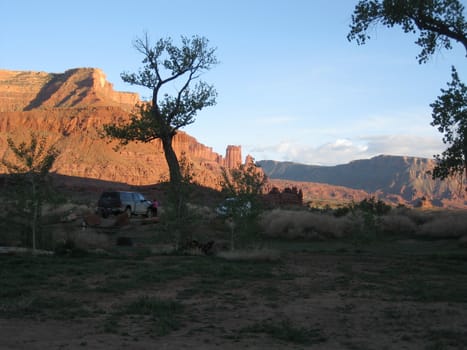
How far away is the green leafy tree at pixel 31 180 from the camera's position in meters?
17.1

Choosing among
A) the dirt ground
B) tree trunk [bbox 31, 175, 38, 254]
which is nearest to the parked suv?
tree trunk [bbox 31, 175, 38, 254]

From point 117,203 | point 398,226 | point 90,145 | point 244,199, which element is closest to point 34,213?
point 244,199

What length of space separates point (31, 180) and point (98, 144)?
96285mm

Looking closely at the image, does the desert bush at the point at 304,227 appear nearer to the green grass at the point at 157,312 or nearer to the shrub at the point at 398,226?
the shrub at the point at 398,226

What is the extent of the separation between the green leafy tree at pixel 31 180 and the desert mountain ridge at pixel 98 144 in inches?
1211

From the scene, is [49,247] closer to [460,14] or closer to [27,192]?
[27,192]

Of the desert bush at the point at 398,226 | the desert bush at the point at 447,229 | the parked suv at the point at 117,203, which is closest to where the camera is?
the desert bush at the point at 447,229

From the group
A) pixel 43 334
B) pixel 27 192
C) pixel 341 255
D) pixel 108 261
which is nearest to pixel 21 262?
pixel 108 261

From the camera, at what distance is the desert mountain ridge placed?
343 feet

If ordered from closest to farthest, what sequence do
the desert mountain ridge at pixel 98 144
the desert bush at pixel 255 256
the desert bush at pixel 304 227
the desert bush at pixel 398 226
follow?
the desert bush at pixel 255 256 < the desert bush at pixel 304 227 < the desert bush at pixel 398 226 < the desert mountain ridge at pixel 98 144

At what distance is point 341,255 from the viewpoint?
20.0m

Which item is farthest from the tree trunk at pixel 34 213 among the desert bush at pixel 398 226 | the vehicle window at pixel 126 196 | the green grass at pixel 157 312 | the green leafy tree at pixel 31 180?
the desert bush at pixel 398 226

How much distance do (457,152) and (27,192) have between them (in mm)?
12925

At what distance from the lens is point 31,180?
57.1 ft
